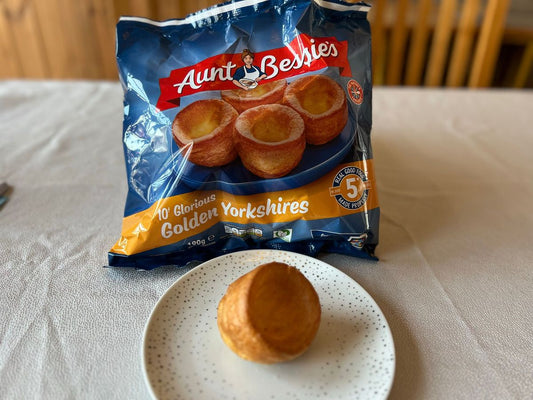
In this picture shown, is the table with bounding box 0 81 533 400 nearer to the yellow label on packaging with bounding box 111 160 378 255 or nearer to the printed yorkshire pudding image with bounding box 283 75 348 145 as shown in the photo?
the yellow label on packaging with bounding box 111 160 378 255

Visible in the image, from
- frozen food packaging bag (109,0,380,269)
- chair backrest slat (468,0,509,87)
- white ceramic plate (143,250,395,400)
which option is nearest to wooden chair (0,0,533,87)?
chair backrest slat (468,0,509,87)

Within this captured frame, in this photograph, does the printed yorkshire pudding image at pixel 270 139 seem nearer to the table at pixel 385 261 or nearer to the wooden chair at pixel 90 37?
the table at pixel 385 261

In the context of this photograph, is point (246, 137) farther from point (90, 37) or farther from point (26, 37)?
point (26, 37)

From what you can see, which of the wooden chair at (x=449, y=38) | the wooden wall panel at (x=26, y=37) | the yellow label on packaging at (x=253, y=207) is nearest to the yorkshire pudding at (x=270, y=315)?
the yellow label on packaging at (x=253, y=207)

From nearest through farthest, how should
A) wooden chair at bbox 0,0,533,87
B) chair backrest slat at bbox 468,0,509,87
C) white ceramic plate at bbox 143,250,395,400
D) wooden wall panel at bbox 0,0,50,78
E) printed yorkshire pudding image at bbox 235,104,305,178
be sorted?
white ceramic plate at bbox 143,250,395,400, printed yorkshire pudding image at bbox 235,104,305,178, chair backrest slat at bbox 468,0,509,87, wooden chair at bbox 0,0,533,87, wooden wall panel at bbox 0,0,50,78

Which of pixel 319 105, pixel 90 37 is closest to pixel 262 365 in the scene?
pixel 319 105

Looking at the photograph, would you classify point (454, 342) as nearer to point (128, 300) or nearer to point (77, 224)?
point (128, 300)

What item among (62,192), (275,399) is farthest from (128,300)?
(62,192)
